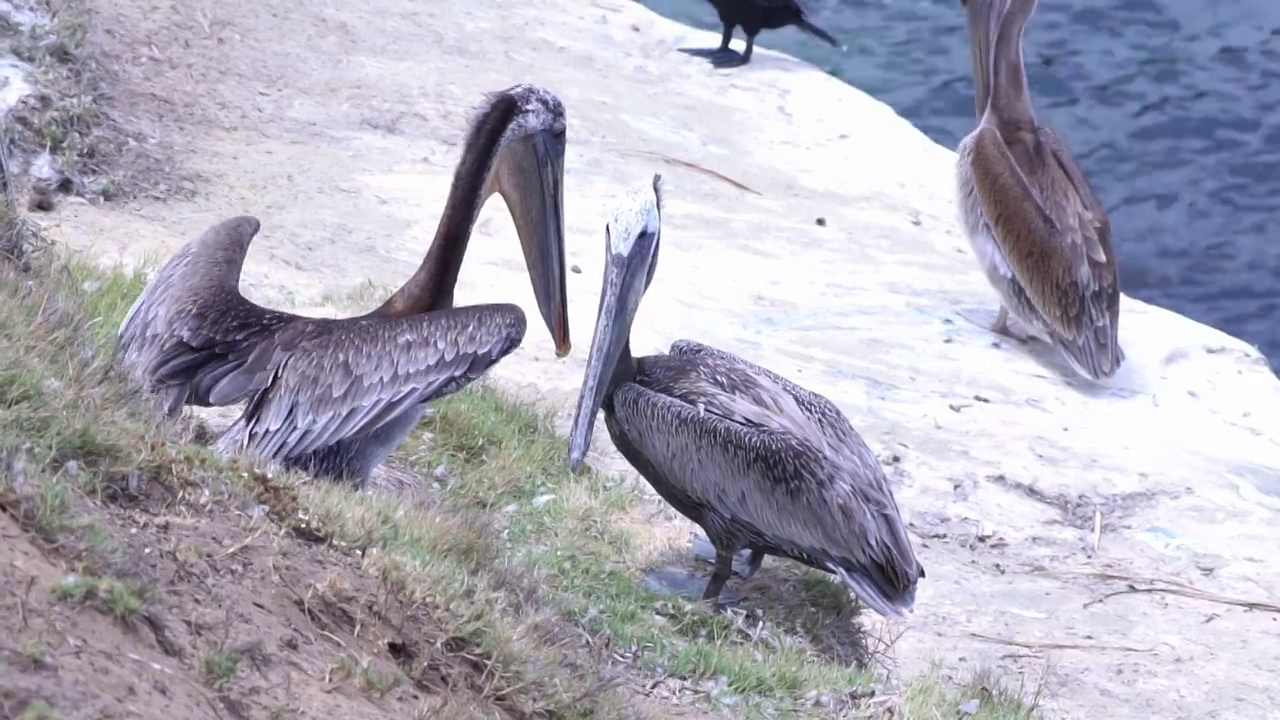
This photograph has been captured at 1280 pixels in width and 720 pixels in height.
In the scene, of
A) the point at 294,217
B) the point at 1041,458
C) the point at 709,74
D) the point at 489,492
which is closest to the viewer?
the point at 489,492

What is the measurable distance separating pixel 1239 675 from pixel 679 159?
590 centimetres

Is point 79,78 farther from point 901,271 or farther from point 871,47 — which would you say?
point 871,47

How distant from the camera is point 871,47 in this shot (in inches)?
630

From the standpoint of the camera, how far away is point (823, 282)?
9.03m

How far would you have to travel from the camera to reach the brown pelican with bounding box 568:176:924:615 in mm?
5070

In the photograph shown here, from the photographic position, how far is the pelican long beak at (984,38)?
9508 millimetres

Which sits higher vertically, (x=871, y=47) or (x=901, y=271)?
(x=871, y=47)

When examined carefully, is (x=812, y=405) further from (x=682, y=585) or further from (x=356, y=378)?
(x=356, y=378)

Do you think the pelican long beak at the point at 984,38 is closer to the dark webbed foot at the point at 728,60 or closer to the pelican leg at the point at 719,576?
the dark webbed foot at the point at 728,60

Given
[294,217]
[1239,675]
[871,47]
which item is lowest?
[1239,675]

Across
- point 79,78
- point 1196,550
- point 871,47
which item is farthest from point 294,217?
point 871,47

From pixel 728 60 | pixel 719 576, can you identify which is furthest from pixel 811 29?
pixel 719 576

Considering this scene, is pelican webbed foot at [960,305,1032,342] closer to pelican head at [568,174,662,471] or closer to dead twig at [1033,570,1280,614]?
dead twig at [1033,570,1280,614]

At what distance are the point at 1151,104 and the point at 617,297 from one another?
34.7 feet
